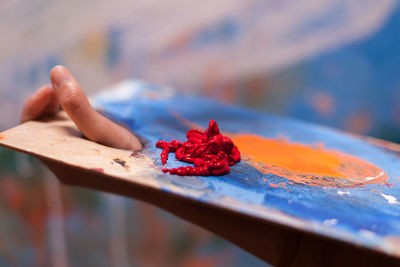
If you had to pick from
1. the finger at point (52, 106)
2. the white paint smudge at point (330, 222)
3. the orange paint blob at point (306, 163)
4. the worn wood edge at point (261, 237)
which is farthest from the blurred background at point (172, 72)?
the white paint smudge at point (330, 222)

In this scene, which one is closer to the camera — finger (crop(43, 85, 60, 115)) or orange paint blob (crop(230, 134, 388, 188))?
orange paint blob (crop(230, 134, 388, 188))

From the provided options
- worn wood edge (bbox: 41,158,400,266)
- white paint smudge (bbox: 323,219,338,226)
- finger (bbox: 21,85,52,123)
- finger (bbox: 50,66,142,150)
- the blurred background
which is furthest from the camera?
the blurred background

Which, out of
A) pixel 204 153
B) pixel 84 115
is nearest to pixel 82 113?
pixel 84 115

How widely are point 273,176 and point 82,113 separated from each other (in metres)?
0.66

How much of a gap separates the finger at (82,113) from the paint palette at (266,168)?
0.13ft

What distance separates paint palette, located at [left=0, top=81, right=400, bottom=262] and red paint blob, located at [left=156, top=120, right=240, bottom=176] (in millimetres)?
26

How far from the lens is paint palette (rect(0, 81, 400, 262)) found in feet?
2.91

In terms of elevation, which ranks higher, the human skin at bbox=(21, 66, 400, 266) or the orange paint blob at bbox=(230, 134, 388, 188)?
the orange paint blob at bbox=(230, 134, 388, 188)

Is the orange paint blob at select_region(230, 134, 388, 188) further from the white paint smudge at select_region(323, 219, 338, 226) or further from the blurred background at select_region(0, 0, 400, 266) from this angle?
the blurred background at select_region(0, 0, 400, 266)

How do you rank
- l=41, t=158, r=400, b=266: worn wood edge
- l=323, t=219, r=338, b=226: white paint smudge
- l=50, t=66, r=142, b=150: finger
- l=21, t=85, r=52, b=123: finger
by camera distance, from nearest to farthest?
1. l=323, t=219, r=338, b=226: white paint smudge
2. l=41, t=158, r=400, b=266: worn wood edge
3. l=50, t=66, r=142, b=150: finger
4. l=21, t=85, r=52, b=123: finger

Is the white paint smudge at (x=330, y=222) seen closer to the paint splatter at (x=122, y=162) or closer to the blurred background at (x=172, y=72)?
the paint splatter at (x=122, y=162)

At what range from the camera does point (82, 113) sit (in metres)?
1.17

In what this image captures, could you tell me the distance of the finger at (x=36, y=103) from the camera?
1.30m

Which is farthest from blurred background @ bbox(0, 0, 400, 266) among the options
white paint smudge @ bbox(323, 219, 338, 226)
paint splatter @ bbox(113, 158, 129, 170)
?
white paint smudge @ bbox(323, 219, 338, 226)
